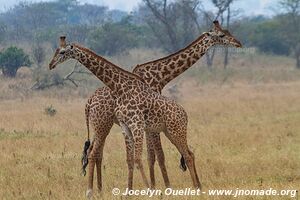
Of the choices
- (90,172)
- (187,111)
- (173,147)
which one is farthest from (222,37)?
(187,111)

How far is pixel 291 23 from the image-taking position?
46969 millimetres

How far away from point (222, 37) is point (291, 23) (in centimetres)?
3968

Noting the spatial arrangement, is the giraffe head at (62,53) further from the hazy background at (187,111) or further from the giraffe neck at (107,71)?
the hazy background at (187,111)

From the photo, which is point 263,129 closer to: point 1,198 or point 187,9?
point 1,198

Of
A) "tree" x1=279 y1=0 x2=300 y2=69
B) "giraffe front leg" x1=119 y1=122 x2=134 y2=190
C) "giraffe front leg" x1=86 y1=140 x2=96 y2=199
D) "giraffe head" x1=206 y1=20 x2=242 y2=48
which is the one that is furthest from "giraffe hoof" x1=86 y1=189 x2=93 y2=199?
"tree" x1=279 y1=0 x2=300 y2=69

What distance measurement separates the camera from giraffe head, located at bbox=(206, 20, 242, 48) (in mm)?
8891

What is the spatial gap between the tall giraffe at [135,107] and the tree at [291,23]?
3416 cm

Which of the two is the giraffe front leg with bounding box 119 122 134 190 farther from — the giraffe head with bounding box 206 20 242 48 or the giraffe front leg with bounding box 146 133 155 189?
the giraffe head with bounding box 206 20 242 48

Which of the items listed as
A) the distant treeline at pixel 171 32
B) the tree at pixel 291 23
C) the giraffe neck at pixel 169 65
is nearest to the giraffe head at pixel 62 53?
the giraffe neck at pixel 169 65

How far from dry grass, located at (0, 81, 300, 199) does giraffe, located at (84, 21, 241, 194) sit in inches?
24.3

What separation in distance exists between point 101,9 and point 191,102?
58695mm

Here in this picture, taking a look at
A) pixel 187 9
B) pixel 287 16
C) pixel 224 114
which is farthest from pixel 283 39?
pixel 224 114

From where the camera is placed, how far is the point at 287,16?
48.5 metres

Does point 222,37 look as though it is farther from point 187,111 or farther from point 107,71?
point 187,111
